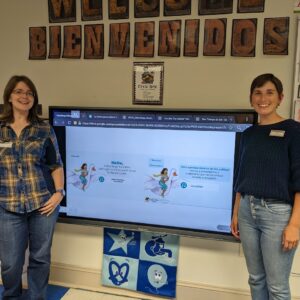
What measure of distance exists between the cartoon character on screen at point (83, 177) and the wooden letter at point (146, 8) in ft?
3.49

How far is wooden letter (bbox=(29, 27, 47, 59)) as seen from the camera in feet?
8.34

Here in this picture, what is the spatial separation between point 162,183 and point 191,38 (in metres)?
0.95

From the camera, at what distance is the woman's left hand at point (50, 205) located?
2.07m

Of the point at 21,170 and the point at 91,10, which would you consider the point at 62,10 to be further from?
the point at 21,170

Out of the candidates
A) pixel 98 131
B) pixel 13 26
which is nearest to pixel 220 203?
pixel 98 131

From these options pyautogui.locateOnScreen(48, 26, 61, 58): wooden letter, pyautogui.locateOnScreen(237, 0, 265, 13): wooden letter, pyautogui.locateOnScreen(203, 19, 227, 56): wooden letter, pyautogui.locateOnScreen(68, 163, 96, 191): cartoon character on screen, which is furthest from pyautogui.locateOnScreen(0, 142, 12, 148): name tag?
pyautogui.locateOnScreen(237, 0, 265, 13): wooden letter

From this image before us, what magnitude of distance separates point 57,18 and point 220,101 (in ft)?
4.24

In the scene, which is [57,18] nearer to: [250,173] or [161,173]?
[161,173]

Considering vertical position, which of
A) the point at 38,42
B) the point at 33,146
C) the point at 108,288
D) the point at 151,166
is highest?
the point at 38,42

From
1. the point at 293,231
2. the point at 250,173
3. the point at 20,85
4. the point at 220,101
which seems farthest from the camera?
the point at 220,101

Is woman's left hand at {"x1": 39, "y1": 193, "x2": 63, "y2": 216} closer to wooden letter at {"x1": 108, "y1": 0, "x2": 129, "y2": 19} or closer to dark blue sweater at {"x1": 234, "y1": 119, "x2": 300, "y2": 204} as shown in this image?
dark blue sweater at {"x1": 234, "y1": 119, "x2": 300, "y2": 204}

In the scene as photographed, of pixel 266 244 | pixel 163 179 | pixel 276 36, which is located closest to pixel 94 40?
pixel 163 179

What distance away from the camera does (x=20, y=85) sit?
6.55 ft

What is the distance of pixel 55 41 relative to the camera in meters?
2.52
